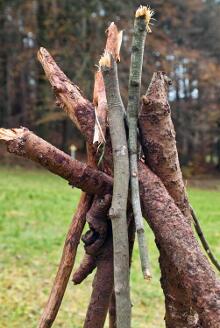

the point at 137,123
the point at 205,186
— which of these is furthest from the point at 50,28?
the point at 137,123

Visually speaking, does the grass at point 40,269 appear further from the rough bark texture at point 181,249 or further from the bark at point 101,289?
the rough bark texture at point 181,249

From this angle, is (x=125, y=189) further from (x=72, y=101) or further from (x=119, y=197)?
(x=72, y=101)

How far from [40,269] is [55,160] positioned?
497 cm

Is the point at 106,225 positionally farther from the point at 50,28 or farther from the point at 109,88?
the point at 50,28

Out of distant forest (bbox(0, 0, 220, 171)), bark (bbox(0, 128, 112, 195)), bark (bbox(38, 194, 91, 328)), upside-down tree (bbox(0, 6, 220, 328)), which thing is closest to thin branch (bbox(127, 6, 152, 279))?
upside-down tree (bbox(0, 6, 220, 328))

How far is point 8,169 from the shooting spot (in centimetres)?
2273

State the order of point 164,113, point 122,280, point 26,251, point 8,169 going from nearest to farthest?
point 122,280 < point 164,113 < point 26,251 < point 8,169

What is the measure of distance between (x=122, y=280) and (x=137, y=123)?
48 cm

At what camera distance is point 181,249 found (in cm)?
169

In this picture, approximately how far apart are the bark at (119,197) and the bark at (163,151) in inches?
3.4

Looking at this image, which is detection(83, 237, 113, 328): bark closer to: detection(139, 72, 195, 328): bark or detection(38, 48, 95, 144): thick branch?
detection(139, 72, 195, 328): bark

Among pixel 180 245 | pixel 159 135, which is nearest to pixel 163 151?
pixel 159 135

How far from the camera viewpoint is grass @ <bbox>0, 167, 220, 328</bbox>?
204 inches

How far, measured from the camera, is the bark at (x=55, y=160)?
177cm
